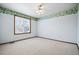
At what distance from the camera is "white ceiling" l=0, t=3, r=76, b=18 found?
1.64 metres

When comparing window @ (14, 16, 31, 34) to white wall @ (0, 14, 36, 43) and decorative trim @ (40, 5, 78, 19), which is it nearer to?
white wall @ (0, 14, 36, 43)

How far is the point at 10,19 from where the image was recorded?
173 centimetres

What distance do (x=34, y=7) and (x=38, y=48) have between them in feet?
2.96

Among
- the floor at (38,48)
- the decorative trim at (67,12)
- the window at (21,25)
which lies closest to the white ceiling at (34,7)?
the decorative trim at (67,12)

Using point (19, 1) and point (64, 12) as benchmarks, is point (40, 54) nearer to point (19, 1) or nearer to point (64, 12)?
point (64, 12)

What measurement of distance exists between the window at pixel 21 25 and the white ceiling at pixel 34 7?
18 cm

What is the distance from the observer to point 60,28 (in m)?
1.78

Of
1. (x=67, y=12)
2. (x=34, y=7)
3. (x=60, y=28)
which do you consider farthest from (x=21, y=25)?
(x=67, y=12)

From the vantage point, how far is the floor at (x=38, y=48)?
1.63m

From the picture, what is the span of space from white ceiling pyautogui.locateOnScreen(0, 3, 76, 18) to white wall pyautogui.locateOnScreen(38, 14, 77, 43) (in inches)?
7.7

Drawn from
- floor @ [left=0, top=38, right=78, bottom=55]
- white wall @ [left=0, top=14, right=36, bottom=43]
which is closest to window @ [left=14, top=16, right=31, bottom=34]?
white wall @ [left=0, top=14, right=36, bottom=43]

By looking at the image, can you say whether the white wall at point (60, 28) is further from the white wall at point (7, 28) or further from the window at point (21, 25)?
the white wall at point (7, 28)

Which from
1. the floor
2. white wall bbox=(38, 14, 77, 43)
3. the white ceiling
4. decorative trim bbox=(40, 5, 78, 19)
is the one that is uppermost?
the white ceiling

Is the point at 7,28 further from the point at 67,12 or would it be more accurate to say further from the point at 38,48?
the point at 67,12
